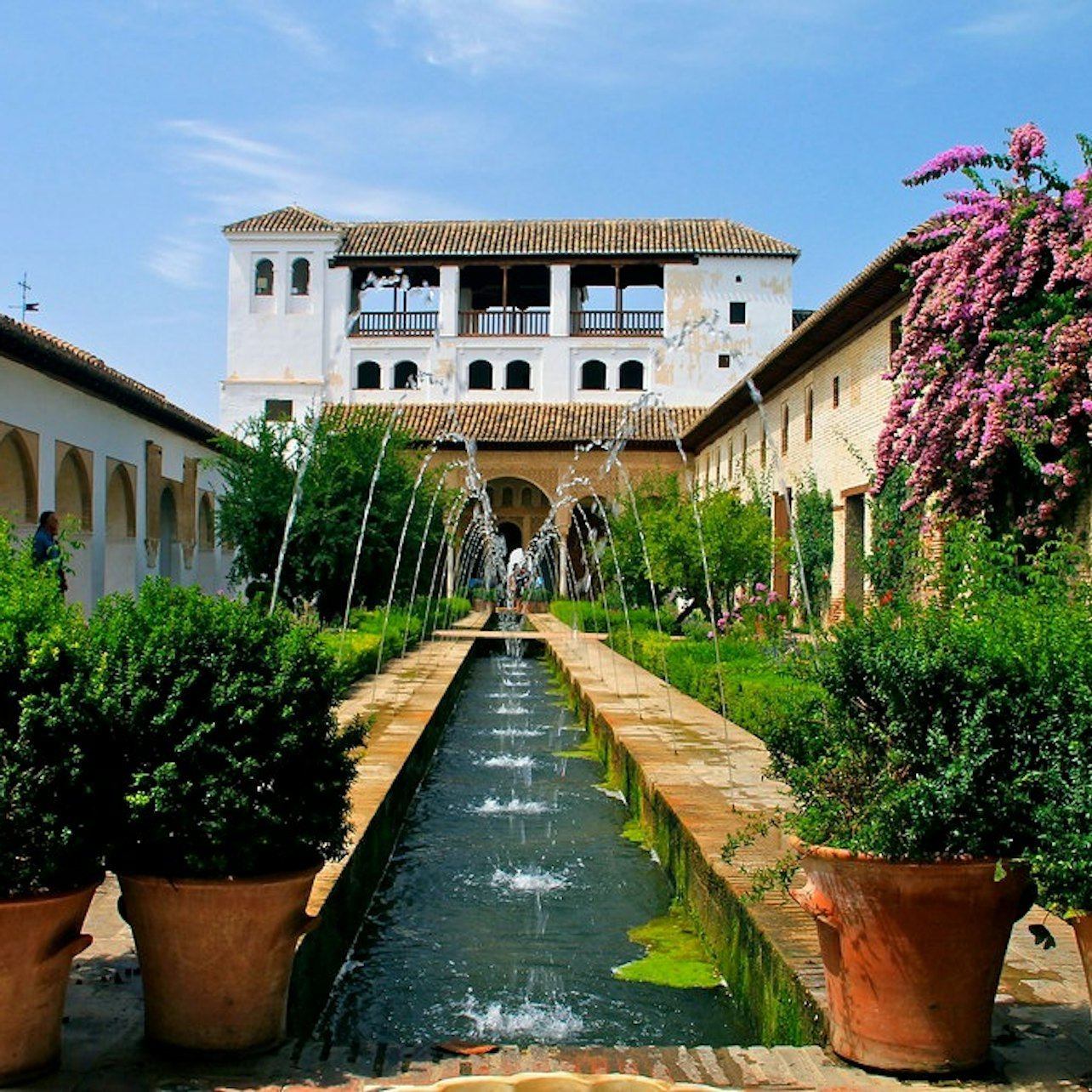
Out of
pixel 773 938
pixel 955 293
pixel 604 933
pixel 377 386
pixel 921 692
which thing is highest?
pixel 377 386

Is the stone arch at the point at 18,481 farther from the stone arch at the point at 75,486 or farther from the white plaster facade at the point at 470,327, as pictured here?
the white plaster facade at the point at 470,327

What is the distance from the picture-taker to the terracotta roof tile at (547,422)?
121ft

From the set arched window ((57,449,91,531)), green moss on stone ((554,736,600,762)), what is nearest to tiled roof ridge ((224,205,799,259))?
arched window ((57,449,91,531))

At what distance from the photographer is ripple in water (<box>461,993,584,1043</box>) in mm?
4547

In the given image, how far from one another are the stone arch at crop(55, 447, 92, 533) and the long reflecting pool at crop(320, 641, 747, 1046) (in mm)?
10851

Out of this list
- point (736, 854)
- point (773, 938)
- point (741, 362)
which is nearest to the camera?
point (773, 938)

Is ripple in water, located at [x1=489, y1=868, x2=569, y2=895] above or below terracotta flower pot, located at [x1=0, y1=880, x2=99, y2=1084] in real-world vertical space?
below

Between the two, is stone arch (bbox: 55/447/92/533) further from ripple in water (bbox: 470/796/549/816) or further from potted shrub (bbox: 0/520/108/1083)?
potted shrub (bbox: 0/520/108/1083)

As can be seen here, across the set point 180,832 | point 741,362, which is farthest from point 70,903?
point 741,362

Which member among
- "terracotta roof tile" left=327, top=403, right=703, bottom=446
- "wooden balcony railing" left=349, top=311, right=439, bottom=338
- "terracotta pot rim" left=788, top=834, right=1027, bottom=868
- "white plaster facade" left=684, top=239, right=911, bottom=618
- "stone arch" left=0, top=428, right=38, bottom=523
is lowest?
"terracotta pot rim" left=788, top=834, right=1027, bottom=868

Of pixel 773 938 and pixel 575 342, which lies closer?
pixel 773 938

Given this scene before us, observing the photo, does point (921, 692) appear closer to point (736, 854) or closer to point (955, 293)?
point (736, 854)

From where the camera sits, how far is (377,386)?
40062 millimetres

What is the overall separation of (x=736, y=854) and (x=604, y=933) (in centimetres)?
86
